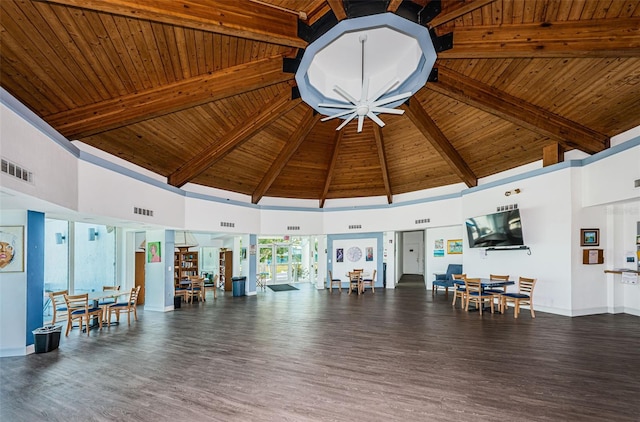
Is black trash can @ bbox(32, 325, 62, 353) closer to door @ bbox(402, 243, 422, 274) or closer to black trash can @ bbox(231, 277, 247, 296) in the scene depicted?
black trash can @ bbox(231, 277, 247, 296)

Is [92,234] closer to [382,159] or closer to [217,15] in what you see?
[217,15]

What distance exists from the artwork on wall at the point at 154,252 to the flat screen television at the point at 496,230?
9164 millimetres

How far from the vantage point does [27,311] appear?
5035 millimetres

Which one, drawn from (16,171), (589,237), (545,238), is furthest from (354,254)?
(16,171)

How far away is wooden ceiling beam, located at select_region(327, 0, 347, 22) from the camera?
13.4 feet

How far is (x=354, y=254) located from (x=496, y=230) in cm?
563

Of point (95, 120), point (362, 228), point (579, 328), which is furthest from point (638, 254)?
point (95, 120)

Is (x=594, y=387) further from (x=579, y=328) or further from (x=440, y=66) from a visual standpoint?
(x=440, y=66)

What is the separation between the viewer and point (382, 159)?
10266 millimetres

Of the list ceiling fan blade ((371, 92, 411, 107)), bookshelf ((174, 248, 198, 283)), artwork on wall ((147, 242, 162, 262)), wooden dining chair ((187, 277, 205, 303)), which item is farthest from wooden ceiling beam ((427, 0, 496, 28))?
bookshelf ((174, 248, 198, 283))

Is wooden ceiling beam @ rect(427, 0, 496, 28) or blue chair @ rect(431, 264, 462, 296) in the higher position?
wooden ceiling beam @ rect(427, 0, 496, 28)

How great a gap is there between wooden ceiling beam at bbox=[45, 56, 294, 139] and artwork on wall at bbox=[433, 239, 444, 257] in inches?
388

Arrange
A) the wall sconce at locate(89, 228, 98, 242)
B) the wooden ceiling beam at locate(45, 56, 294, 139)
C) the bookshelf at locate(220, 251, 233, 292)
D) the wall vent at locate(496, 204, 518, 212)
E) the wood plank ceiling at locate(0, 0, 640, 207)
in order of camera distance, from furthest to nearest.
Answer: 1. the bookshelf at locate(220, 251, 233, 292)
2. the wall sconce at locate(89, 228, 98, 242)
3. the wall vent at locate(496, 204, 518, 212)
4. the wooden ceiling beam at locate(45, 56, 294, 139)
5. the wood plank ceiling at locate(0, 0, 640, 207)

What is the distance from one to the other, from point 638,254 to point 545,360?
15.6ft
